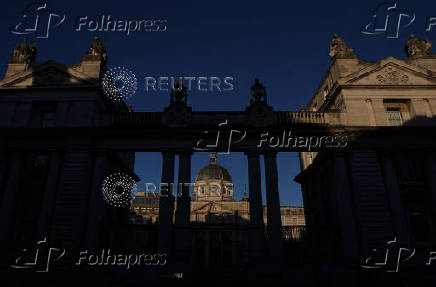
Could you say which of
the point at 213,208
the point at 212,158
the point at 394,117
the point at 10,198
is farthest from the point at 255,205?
the point at 212,158

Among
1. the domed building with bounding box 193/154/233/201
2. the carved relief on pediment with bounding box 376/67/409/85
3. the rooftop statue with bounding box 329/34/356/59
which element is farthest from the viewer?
the domed building with bounding box 193/154/233/201

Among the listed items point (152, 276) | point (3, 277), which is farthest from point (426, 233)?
point (3, 277)

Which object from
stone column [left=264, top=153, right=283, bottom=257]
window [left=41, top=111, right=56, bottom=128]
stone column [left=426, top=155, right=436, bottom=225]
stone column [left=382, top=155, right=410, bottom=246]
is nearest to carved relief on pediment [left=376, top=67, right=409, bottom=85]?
stone column [left=426, top=155, right=436, bottom=225]

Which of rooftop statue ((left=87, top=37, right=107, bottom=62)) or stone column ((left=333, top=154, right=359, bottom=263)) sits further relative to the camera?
rooftop statue ((left=87, top=37, right=107, bottom=62))

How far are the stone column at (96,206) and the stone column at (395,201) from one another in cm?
1862

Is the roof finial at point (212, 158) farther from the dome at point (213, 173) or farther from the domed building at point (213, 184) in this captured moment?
the domed building at point (213, 184)

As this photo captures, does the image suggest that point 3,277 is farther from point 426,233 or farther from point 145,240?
A: point 426,233

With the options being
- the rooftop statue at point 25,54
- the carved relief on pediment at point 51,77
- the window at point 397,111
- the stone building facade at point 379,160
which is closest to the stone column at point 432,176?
the stone building facade at point 379,160

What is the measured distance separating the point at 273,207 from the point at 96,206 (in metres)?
11.4

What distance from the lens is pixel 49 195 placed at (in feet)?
66.6

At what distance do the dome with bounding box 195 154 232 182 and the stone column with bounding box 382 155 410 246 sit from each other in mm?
56738

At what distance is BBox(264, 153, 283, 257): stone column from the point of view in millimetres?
18766

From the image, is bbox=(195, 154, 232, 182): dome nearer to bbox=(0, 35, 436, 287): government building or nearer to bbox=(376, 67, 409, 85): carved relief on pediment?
bbox=(0, 35, 436, 287): government building

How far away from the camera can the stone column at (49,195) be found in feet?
64.1
